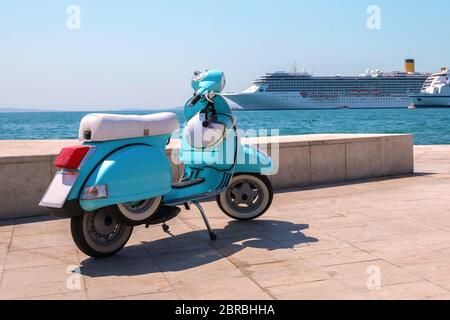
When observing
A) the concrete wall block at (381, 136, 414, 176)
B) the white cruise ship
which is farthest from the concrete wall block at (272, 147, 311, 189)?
the white cruise ship

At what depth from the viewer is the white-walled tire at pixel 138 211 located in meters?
4.32

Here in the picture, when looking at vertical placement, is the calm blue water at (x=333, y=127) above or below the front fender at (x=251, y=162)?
below

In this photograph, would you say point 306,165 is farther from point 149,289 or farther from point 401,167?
point 149,289

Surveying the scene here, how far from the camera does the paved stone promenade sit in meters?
3.54

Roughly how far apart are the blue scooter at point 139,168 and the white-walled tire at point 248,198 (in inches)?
6.5

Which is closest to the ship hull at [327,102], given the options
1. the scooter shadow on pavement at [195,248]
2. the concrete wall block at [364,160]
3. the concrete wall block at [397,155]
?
the concrete wall block at [397,155]

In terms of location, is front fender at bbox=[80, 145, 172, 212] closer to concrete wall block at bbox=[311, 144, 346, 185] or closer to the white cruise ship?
concrete wall block at bbox=[311, 144, 346, 185]

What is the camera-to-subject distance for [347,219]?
222 inches

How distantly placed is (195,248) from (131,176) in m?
0.93

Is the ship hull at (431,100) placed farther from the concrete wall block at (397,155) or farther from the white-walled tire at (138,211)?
the white-walled tire at (138,211)

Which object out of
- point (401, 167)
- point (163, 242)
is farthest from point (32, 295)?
point (401, 167)

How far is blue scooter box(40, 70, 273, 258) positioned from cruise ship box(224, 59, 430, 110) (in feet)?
348

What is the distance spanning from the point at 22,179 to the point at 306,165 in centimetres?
401
